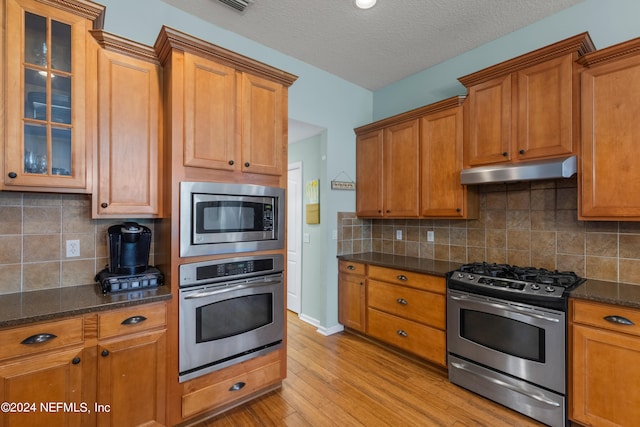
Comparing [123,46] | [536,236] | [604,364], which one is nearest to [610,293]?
[604,364]

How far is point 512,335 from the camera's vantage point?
7.22 ft

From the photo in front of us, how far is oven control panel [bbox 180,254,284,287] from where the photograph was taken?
1.97 metres

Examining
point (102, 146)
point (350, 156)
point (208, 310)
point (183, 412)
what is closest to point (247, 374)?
point (183, 412)

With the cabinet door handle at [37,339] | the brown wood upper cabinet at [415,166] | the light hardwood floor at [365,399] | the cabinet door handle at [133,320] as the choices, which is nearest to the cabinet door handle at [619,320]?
the light hardwood floor at [365,399]

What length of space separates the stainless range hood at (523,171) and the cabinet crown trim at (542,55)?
756 millimetres

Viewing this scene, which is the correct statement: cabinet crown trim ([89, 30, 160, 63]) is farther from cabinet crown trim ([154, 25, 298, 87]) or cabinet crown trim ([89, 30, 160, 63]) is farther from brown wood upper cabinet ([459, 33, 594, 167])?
brown wood upper cabinet ([459, 33, 594, 167])

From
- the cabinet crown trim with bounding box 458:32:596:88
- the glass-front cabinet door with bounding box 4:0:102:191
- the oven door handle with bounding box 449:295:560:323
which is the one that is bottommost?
the oven door handle with bounding box 449:295:560:323

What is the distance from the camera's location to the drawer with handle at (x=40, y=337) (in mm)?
1428

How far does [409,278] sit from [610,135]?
71.2 inches

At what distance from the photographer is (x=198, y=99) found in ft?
6.66

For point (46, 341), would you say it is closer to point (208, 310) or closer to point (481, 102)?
point (208, 310)

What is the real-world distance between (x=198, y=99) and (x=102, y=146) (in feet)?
2.23

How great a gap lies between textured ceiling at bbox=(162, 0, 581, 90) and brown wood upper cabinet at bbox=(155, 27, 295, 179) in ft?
1.97

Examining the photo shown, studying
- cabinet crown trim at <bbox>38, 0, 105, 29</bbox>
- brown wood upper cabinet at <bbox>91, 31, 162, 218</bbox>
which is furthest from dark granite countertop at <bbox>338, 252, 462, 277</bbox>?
cabinet crown trim at <bbox>38, 0, 105, 29</bbox>
